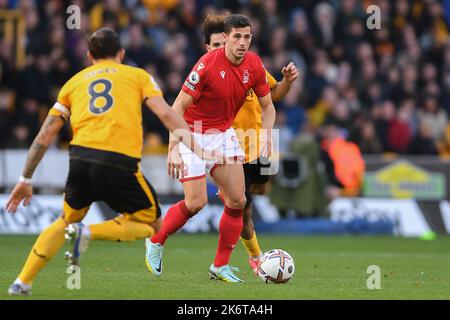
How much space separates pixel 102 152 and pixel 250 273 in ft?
11.5

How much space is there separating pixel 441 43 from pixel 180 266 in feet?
38.3

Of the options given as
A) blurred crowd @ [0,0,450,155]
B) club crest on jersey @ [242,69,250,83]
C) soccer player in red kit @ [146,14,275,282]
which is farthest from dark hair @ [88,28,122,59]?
blurred crowd @ [0,0,450,155]

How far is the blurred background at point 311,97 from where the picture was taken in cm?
1781

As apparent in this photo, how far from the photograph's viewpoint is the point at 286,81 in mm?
10430

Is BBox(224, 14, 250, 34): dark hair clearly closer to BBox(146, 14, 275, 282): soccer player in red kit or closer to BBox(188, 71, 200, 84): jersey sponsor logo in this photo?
BBox(146, 14, 275, 282): soccer player in red kit

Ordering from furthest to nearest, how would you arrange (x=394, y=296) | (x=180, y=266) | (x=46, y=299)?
(x=180, y=266) < (x=394, y=296) < (x=46, y=299)

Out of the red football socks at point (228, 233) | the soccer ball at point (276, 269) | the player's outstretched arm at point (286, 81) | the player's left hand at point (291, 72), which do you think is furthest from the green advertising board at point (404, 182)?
the soccer ball at point (276, 269)

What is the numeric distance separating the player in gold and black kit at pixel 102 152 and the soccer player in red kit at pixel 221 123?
5.62 feet

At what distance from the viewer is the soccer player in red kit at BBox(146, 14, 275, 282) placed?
9688mm

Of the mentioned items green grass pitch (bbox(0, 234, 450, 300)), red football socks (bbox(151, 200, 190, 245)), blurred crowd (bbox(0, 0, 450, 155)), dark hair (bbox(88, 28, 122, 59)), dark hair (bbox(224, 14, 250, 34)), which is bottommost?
green grass pitch (bbox(0, 234, 450, 300))

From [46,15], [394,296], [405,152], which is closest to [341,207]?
[405,152]

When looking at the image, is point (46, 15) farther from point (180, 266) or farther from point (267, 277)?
point (267, 277)

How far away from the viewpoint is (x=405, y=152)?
19.8 m

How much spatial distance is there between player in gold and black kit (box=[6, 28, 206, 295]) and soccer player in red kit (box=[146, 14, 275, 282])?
1.71 metres
